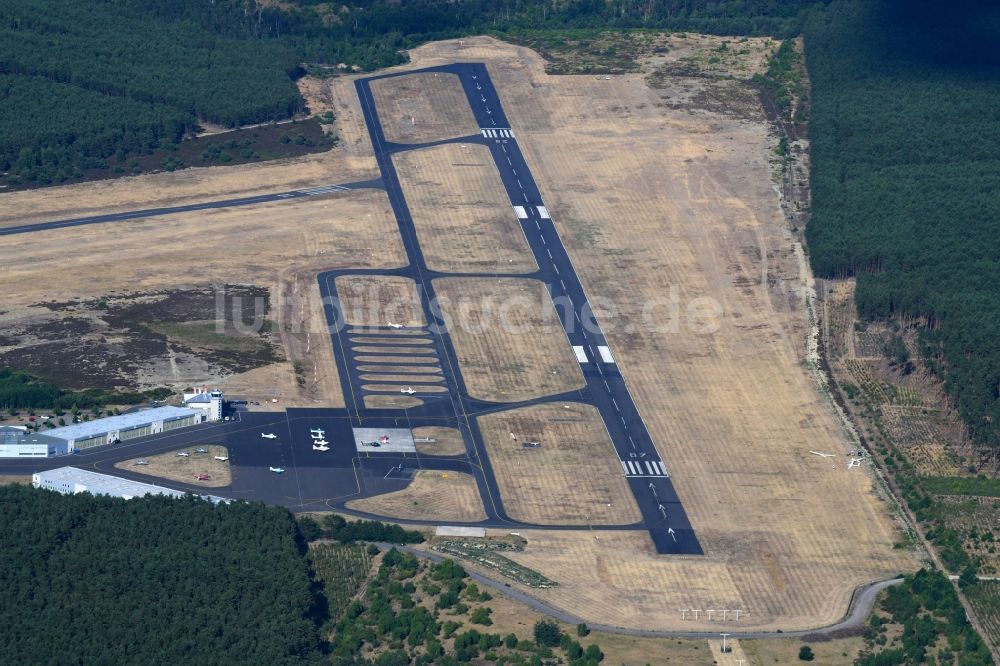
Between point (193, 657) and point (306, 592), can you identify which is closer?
point (193, 657)

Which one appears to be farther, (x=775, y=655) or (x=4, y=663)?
(x=775, y=655)

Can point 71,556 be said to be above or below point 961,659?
above

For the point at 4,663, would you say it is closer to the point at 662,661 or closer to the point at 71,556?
the point at 71,556

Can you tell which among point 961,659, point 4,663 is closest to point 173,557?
point 4,663

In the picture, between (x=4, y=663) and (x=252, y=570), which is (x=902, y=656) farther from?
(x=4, y=663)

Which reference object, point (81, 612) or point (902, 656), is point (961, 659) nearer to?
point (902, 656)

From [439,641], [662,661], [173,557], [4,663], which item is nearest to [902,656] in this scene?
[662,661]

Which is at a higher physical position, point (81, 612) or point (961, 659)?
point (81, 612)
